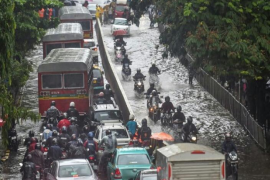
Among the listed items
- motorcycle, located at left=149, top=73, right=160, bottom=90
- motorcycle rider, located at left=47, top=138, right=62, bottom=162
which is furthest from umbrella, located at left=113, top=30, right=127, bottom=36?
motorcycle rider, located at left=47, top=138, right=62, bottom=162

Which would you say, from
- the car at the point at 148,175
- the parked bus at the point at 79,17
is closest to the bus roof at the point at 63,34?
the parked bus at the point at 79,17

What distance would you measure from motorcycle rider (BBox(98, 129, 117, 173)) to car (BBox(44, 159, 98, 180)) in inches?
133

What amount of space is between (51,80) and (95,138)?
278 inches

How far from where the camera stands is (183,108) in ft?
126

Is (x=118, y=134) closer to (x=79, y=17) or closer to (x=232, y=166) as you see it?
(x=232, y=166)

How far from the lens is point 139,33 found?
65562 millimetres

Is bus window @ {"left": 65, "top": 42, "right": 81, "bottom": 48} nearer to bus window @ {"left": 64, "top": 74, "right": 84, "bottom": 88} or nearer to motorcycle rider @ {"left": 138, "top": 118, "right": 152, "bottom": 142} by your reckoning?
bus window @ {"left": 64, "top": 74, "right": 84, "bottom": 88}

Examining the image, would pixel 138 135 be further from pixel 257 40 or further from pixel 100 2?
pixel 100 2

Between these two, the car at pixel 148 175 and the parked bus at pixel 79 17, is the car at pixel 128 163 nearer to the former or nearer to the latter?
the car at pixel 148 175

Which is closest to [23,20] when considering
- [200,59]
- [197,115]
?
[197,115]

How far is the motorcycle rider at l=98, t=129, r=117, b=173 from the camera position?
25438 mm

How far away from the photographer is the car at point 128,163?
2245cm

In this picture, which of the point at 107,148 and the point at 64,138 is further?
the point at 64,138

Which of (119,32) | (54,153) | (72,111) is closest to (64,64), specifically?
(72,111)
